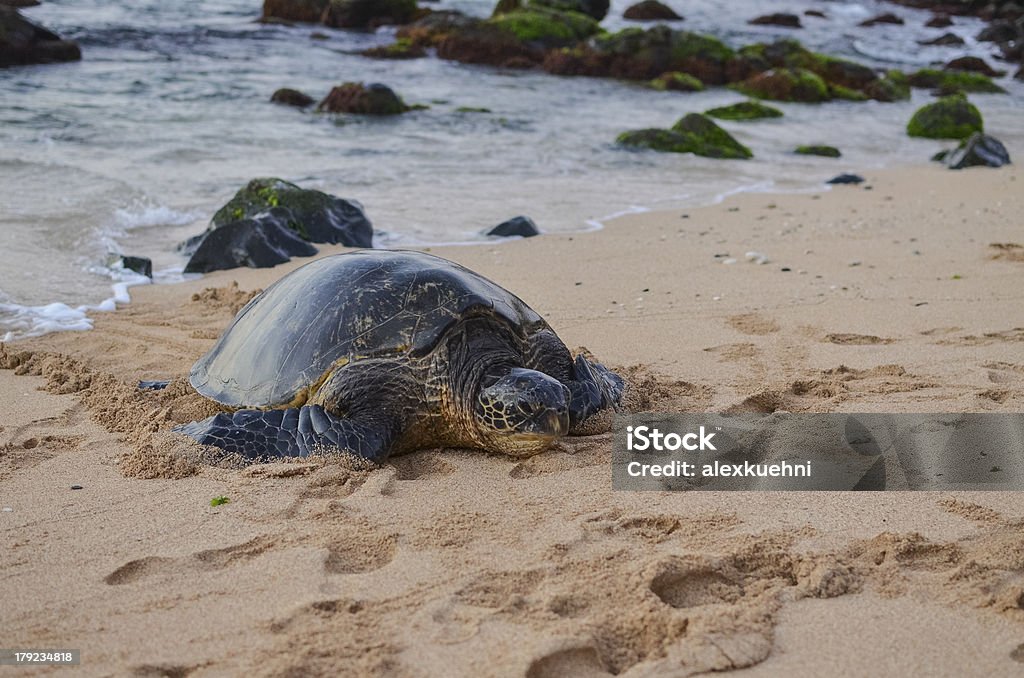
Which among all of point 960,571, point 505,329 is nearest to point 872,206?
point 505,329

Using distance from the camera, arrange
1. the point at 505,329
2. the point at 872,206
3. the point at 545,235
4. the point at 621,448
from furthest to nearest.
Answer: the point at 872,206
the point at 545,235
the point at 505,329
the point at 621,448

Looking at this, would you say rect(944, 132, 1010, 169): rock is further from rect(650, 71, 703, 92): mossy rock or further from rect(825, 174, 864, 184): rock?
rect(650, 71, 703, 92): mossy rock

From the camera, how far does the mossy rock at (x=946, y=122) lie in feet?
43.7

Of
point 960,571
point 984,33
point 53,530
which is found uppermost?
point 984,33

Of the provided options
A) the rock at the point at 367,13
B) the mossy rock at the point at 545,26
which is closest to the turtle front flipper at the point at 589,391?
the mossy rock at the point at 545,26

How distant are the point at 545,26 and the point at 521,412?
19.9m

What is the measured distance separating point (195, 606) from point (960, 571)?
6.31 ft

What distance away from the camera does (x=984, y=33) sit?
2941cm

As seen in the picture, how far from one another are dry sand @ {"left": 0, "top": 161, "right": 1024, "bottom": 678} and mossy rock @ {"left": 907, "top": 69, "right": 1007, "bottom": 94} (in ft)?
55.2

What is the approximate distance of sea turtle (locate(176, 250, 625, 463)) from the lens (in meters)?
3.36

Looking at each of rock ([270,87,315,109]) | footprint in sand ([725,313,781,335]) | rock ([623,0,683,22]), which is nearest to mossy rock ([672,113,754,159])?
rock ([270,87,315,109])

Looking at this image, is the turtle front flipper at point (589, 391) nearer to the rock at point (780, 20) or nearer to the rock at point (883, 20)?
the rock at point (780, 20)

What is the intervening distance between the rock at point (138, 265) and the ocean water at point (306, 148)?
6 cm

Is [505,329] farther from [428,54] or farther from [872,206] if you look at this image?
[428,54]
